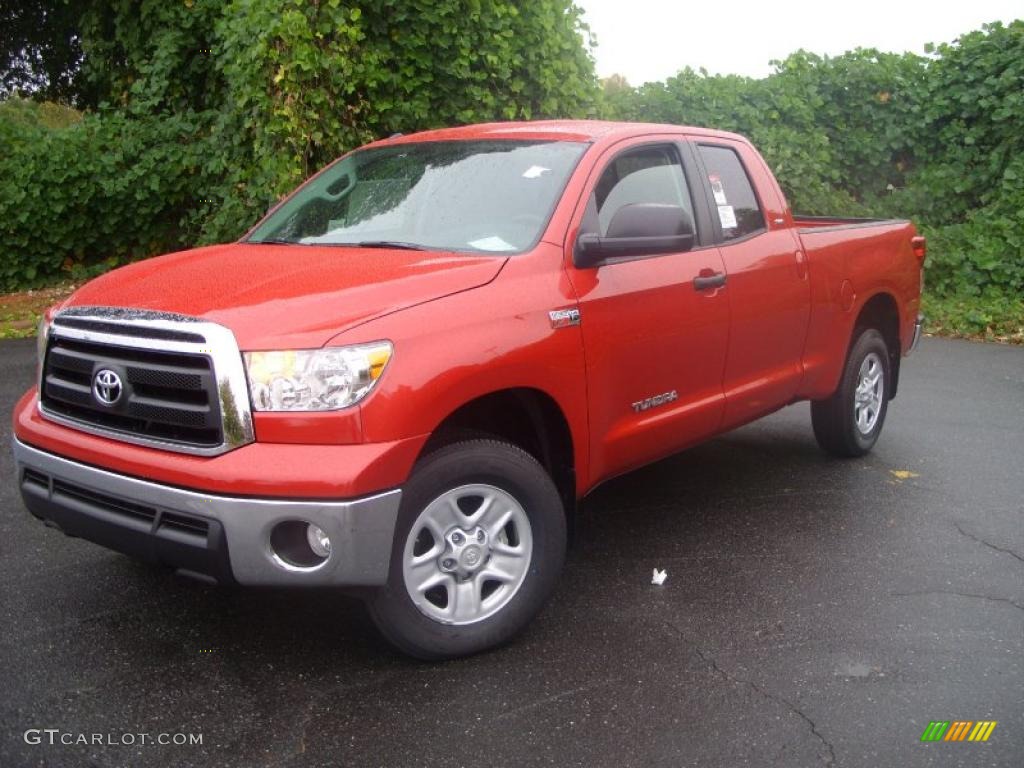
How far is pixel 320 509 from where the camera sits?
325 cm

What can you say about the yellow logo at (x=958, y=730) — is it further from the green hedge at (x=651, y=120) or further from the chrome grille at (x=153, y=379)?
the green hedge at (x=651, y=120)

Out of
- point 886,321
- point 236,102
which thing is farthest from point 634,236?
point 236,102

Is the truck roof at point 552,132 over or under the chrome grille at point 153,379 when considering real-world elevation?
over

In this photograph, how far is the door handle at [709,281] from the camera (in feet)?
15.5

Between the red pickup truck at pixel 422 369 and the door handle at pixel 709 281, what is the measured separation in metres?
0.01

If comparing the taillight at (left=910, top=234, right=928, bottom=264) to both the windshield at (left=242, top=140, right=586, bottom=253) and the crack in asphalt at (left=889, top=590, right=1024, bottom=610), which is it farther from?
the windshield at (left=242, top=140, right=586, bottom=253)

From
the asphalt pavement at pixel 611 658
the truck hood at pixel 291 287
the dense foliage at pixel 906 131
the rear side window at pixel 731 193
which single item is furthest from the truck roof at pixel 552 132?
the dense foliage at pixel 906 131

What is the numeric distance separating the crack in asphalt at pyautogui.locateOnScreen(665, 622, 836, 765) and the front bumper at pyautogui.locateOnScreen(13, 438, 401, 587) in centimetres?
122

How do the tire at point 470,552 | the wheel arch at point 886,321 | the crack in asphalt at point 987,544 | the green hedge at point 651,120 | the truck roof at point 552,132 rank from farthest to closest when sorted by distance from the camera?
the green hedge at point 651,120
the wheel arch at point 886,321
the crack in asphalt at point 987,544
the truck roof at point 552,132
the tire at point 470,552

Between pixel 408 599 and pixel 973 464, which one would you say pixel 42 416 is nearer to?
pixel 408 599

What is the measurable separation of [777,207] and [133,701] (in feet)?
12.6

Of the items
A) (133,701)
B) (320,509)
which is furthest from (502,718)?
(133,701)

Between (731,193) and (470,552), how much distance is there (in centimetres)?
248

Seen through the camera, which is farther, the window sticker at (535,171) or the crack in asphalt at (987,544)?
the crack in asphalt at (987,544)
